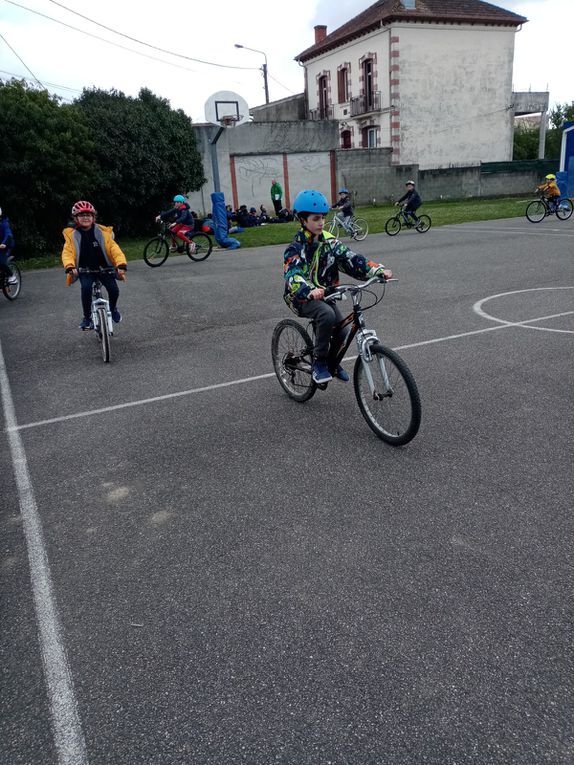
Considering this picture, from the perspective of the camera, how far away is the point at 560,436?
4766 mm

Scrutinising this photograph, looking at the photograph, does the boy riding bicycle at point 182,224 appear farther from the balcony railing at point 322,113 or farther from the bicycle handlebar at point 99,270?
the balcony railing at point 322,113

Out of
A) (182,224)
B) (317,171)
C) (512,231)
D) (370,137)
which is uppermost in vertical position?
(370,137)

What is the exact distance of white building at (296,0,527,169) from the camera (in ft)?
135

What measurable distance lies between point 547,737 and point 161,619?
68.7 inches

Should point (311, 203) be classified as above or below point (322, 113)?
below

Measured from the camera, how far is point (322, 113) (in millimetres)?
49344

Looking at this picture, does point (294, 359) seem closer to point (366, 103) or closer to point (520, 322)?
point (520, 322)

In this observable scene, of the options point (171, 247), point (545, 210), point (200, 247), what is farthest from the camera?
point (545, 210)

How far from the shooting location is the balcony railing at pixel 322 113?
159ft

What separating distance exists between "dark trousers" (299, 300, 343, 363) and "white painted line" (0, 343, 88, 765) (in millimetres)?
2592

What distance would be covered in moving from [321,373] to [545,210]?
20.3m

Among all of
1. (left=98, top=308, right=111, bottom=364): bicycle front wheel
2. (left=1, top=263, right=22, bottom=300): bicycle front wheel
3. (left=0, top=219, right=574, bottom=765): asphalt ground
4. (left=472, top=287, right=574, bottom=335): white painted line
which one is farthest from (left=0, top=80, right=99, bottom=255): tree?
(left=472, top=287, right=574, bottom=335): white painted line

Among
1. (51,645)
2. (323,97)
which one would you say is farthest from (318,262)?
(323,97)

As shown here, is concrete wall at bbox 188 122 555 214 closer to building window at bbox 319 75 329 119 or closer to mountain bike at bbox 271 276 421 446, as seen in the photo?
building window at bbox 319 75 329 119
